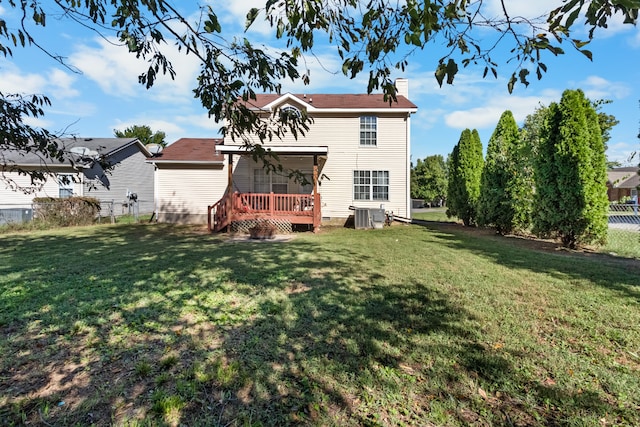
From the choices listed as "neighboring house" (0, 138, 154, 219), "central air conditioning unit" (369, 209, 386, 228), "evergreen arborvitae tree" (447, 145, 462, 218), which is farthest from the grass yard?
"neighboring house" (0, 138, 154, 219)

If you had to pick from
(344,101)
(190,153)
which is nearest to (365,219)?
(344,101)

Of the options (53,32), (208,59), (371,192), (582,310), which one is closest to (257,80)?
(208,59)

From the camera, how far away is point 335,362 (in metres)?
2.84

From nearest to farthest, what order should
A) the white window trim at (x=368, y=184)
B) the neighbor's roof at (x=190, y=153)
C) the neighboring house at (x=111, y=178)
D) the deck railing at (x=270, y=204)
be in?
the deck railing at (x=270, y=204) → the white window trim at (x=368, y=184) → the neighbor's roof at (x=190, y=153) → the neighboring house at (x=111, y=178)

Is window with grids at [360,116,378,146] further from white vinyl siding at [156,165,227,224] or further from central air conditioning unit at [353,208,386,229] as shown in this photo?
white vinyl siding at [156,165,227,224]

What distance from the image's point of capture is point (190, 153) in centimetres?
1689

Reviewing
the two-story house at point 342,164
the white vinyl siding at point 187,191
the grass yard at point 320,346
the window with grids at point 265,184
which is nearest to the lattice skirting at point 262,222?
the two-story house at point 342,164

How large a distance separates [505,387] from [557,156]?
Result: 8.54m

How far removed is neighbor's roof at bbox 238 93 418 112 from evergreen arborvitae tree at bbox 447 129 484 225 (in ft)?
9.72

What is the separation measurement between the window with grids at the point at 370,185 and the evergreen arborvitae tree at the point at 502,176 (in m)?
4.48

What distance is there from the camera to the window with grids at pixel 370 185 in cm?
1580

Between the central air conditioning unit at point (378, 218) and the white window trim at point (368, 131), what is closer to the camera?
the central air conditioning unit at point (378, 218)

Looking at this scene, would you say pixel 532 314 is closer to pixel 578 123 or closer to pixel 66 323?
pixel 66 323

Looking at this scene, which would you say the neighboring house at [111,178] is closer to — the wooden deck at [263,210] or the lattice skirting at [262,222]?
the wooden deck at [263,210]
